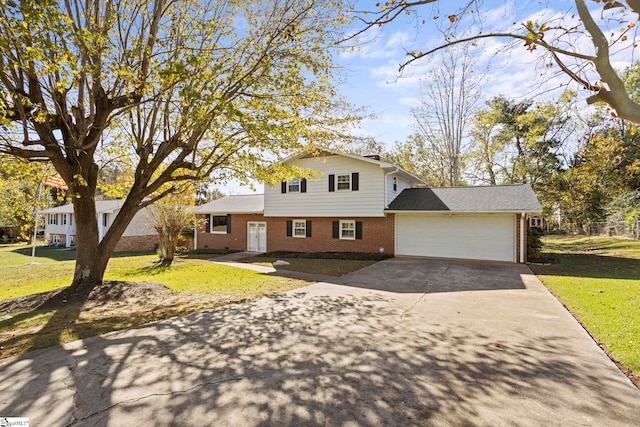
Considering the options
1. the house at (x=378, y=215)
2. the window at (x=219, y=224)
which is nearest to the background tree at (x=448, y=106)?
the house at (x=378, y=215)

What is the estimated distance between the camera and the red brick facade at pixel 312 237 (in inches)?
675

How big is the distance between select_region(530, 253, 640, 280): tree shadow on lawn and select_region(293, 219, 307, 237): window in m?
11.7

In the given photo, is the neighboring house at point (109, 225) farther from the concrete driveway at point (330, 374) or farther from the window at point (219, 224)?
the concrete driveway at point (330, 374)

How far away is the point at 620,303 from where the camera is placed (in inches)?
272

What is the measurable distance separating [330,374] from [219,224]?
19.6m

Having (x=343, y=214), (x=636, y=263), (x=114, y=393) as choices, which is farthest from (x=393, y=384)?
(x=636, y=263)

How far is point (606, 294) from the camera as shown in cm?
786

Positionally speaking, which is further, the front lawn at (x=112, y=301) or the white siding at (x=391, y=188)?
the white siding at (x=391, y=188)

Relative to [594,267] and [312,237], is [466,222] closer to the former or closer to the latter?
[594,267]

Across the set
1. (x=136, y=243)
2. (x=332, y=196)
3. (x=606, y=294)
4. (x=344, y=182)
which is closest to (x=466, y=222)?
(x=344, y=182)

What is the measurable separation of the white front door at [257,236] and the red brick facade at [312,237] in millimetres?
281

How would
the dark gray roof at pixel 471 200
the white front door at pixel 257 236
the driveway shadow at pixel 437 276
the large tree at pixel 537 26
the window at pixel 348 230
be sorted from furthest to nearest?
the white front door at pixel 257 236, the window at pixel 348 230, the dark gray roof at pixel 471 200, the driveway shadow at pixel 437 276, the large tree at pixel 537 26

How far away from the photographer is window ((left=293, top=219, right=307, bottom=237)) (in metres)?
19.3

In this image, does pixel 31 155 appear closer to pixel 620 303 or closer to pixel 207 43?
pixel 207 43
